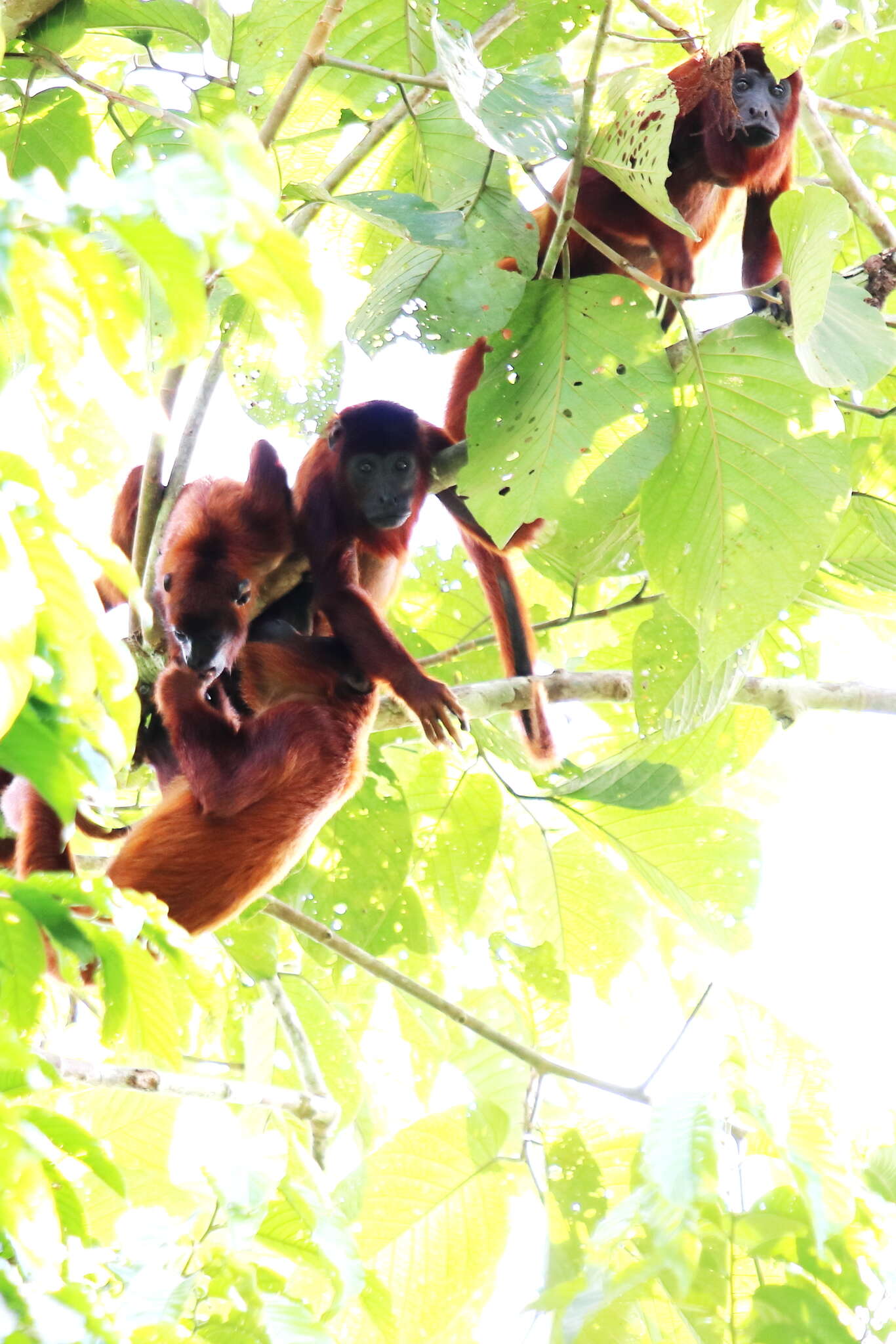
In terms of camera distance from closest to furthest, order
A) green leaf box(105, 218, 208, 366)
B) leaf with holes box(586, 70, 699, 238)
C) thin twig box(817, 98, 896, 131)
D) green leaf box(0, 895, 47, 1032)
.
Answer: green leaf box(105, 218, 208, 366)
green leaf box(0, 895, 47, 1032)
leaf with holes box(586, 70, 699, 238)
thin twig box(817, 98, 896, 131)

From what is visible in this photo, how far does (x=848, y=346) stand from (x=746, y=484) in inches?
14.6

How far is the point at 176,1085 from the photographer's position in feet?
11.5

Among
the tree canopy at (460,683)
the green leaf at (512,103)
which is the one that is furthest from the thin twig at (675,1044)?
the green leaf at (512,103)

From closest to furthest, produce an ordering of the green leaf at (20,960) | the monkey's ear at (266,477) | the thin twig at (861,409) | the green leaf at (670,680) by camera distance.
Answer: the green leaf at (20,960) → the thin twig at (861,409) → the green leaf at (670,680) → the monkey's ear at (266,477)

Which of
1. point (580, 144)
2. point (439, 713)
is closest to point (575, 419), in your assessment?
point (580, 144)

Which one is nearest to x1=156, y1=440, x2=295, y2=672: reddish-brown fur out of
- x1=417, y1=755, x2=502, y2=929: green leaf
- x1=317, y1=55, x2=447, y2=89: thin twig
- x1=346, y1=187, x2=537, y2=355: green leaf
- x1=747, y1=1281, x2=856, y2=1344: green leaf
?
x1=417, y1=755, x2=502, y2=929: green leaf

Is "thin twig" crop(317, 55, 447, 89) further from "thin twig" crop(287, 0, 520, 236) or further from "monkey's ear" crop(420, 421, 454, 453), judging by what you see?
"monkey's ear" crop(420, 421, 454, 453)

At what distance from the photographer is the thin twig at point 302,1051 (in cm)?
422

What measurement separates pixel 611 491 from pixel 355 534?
6.83 feet

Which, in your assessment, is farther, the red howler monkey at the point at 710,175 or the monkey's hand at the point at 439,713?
the red howler monkey at the point at 710,175

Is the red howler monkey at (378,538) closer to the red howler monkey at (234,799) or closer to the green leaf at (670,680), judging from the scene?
the red howler monkey at (234,799)

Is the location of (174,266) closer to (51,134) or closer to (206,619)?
(51,134)

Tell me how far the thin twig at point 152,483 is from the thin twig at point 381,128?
524mm

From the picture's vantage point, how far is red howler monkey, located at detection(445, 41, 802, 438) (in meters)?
4.43
